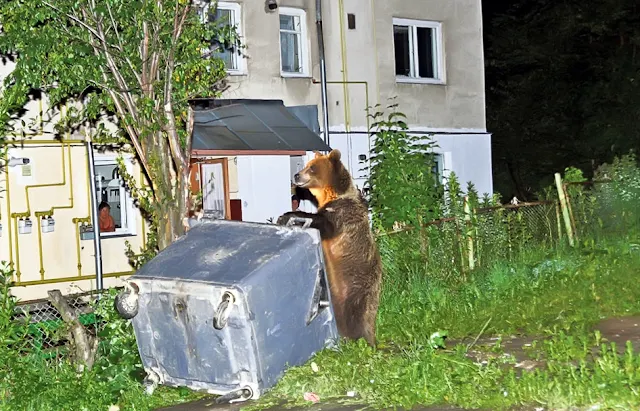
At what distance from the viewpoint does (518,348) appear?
28.7ft

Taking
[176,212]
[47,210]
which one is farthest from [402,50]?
[176,212]

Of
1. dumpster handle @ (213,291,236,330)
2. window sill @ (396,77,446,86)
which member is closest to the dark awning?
window sill @ (396,77,446,86)

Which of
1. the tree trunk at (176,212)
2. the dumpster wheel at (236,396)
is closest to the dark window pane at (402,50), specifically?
the tree trunk at (176,212)

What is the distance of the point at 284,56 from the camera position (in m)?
19.4

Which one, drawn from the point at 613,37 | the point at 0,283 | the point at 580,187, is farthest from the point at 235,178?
the point at 613,37

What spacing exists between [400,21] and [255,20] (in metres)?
3.69

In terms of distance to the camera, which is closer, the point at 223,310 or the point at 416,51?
the point at 223,310

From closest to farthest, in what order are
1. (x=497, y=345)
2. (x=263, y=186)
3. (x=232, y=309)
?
1. (x=232, y=309)
2. (x=497, y=345)
3. (x=263, y=186)

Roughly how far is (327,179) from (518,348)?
7.36 ft

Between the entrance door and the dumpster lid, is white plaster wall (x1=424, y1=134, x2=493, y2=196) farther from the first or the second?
the dumpster lid

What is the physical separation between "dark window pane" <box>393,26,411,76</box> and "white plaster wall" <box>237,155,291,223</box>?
144 inches

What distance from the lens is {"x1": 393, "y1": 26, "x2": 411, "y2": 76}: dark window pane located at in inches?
824

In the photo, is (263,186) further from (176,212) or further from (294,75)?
(176,212)

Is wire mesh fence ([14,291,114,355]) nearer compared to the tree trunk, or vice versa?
wire mesh fence ([14,291,114,355])
